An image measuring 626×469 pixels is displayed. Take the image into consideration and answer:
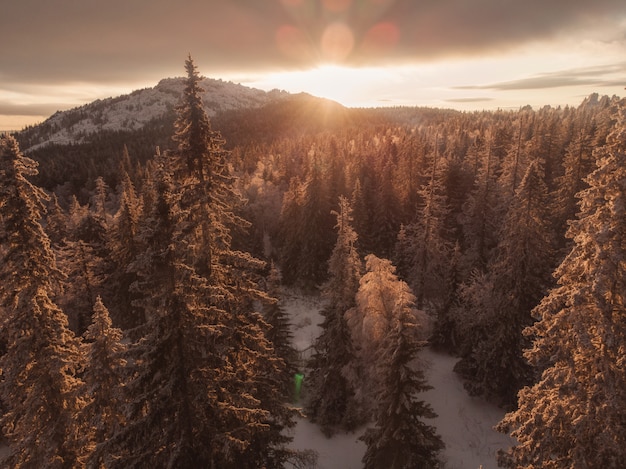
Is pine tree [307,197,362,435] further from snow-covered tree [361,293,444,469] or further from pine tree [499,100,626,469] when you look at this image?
pine tree [499,100,626,469]

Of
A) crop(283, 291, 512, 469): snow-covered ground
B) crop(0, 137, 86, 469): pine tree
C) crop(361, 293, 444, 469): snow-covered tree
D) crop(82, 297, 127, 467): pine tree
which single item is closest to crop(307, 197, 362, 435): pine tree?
crop(283, 291, 512, 469): snow-covered ground

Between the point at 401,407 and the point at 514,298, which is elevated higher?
the point at 514,298

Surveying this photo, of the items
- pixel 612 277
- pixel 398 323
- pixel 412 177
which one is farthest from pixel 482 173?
pixel 612 277

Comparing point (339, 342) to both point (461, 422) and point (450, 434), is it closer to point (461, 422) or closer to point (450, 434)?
point (450, 434)

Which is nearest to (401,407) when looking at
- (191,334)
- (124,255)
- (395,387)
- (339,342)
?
(395,387)

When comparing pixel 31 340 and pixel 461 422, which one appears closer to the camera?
pixel 31 340

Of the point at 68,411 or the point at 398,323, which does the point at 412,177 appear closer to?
the point at 398,323
